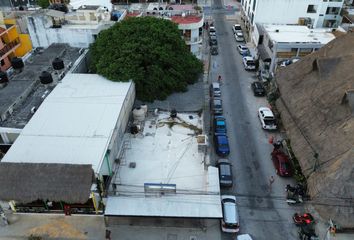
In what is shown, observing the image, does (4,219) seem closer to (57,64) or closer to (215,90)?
(57,64)

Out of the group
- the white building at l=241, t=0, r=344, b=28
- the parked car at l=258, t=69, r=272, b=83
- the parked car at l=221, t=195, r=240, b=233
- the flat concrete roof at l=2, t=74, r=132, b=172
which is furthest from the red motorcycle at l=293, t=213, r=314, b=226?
the white building at l=241, t=0, r=344, b=28

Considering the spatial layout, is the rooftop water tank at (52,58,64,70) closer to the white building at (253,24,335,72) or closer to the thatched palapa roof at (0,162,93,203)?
the thatched palapa roof at (0,162,93,203)

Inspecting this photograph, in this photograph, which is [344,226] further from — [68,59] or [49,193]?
[68,59]

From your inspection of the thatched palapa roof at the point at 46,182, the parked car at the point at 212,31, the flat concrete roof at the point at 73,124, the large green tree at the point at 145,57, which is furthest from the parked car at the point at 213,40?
the thatched palapa roof at the point at 46,182

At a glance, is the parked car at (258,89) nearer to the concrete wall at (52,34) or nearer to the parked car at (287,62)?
the parked car at (287,62)

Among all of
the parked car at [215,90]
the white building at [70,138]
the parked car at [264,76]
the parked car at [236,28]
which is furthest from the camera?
the parked car at [236,28]

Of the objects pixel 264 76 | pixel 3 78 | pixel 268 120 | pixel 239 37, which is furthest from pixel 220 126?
pixel 239 37
